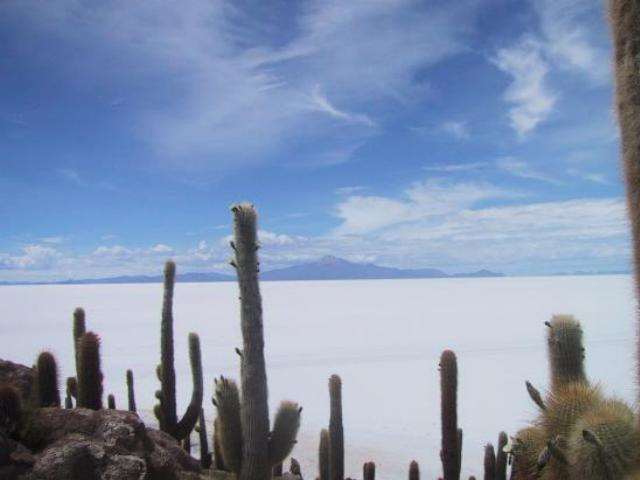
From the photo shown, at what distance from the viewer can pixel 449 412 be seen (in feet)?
25.6

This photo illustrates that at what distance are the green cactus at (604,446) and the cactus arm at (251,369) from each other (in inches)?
198

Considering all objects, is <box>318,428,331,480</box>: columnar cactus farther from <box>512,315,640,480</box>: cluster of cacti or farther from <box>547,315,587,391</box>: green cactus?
<box>512,315,640,480</box>: cluster of cacti

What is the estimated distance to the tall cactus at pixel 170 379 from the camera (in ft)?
Result: 35.2

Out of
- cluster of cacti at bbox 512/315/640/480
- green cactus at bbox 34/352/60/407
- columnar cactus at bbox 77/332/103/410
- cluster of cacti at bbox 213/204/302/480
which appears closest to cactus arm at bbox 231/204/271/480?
cluster of cacti at bbox 213/204/302/480

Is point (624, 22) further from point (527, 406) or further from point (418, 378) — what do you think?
point (418, 378)

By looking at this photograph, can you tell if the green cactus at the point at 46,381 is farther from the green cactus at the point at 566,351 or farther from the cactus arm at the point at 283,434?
the green cactus at the point at 566,351

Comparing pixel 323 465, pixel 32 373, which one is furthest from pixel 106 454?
pixel 323 465

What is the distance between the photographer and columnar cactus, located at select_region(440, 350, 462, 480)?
771 centimetres

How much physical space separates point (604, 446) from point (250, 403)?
537cm

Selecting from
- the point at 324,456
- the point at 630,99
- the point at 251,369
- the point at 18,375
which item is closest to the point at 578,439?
the point at 630,99

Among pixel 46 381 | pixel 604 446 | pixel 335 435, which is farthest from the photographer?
pixel 335 435

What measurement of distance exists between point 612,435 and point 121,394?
16863 millimetres

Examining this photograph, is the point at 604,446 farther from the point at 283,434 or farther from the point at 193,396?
the point at 193,396

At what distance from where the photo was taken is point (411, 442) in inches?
520
